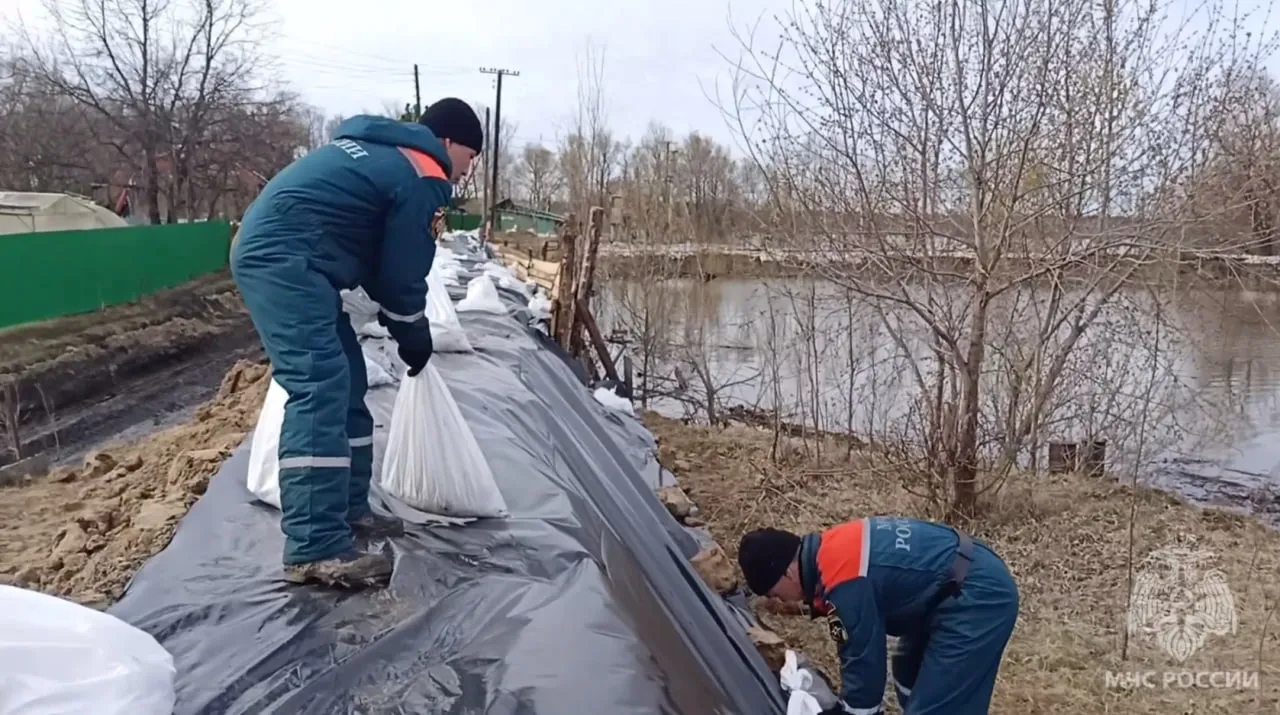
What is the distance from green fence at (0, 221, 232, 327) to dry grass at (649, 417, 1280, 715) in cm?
971

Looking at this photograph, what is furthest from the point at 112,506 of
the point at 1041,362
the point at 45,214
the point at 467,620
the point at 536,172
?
the point at 536,172

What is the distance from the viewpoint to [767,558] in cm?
294

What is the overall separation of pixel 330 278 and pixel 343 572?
833 mm

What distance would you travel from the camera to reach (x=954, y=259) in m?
6.61

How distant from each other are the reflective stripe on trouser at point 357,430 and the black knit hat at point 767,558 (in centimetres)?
120

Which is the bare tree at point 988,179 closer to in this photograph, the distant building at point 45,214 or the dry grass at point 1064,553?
the dry grass at point 1064,553

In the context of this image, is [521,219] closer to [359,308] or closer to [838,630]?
[359,308]

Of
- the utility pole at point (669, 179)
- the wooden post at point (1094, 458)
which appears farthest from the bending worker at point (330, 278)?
the utility pole at point (669, 179)

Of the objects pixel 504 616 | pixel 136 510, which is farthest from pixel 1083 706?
pixel 136 510

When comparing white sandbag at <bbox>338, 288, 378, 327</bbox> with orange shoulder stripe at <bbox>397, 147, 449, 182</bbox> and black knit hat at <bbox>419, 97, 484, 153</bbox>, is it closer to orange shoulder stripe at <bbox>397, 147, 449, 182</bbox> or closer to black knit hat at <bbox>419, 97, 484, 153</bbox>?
black knit hat at <bbox>419, 97, 484, 153</bbox>

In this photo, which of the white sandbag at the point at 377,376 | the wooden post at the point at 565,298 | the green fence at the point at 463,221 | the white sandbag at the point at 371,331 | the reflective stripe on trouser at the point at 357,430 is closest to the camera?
the reflective stripe on trouser at the point at 357,430

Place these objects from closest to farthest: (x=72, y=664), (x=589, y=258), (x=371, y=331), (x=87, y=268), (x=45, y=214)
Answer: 1. (x=72, y=664)
2. (x=371, y=331)
3. (x=589, y=258)
4. (x=87, y=268)
5. (x=45, y=214)

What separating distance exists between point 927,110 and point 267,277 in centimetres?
497

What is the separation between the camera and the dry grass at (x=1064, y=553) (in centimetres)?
451
